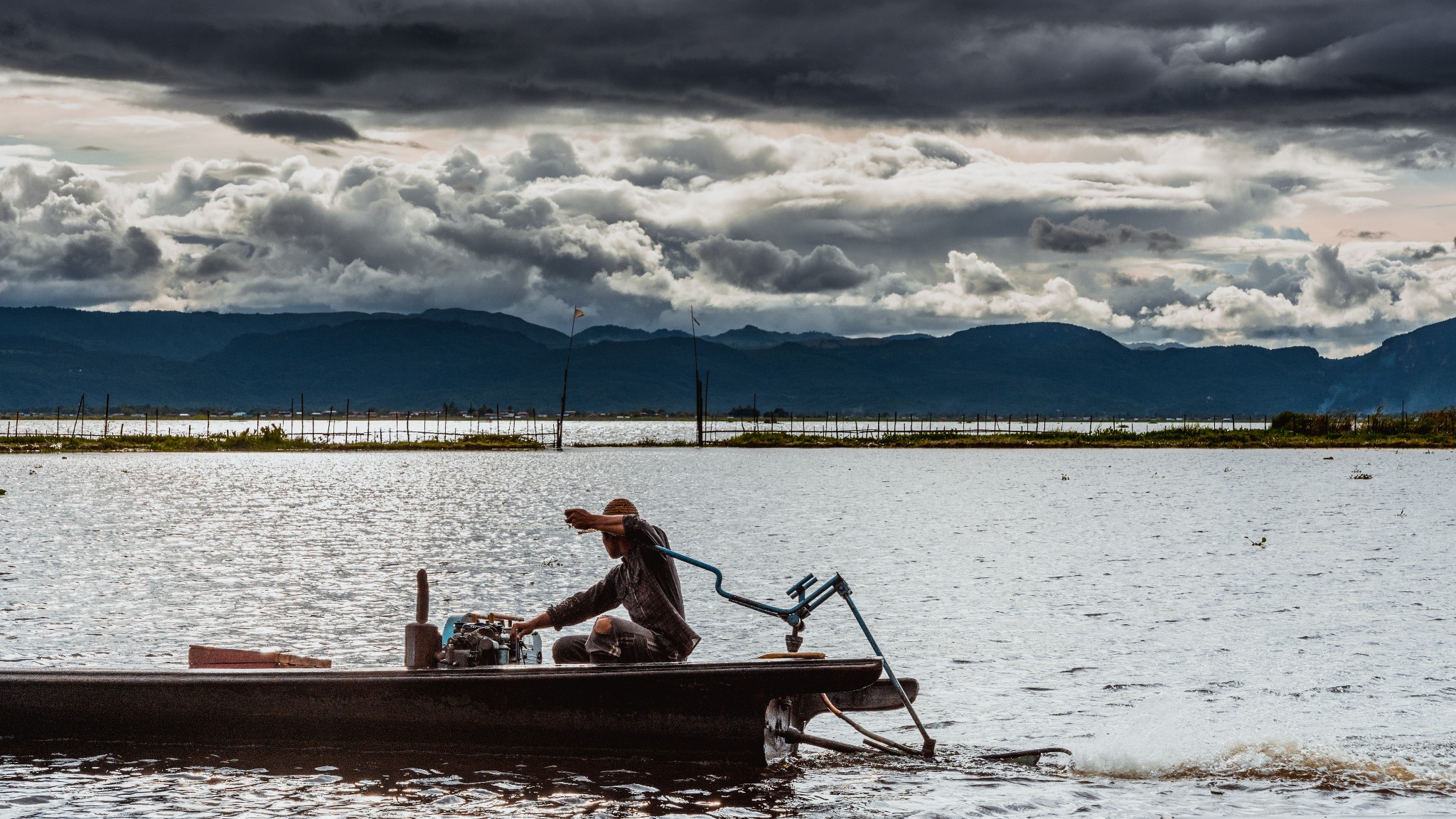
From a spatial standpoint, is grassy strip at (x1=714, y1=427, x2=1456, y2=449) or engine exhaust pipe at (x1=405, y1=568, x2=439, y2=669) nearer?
engine exhaust pipe at (x1=405, y1=568, x2=439, y2=669)

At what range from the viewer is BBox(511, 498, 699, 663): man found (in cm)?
1262

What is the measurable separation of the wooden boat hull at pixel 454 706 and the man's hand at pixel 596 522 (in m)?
1.57

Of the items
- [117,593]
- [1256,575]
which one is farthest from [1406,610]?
[117,593]

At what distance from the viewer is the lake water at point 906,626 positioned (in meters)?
13.1

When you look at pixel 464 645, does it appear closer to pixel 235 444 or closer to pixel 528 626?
pixel 528 626

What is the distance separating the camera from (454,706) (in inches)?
538

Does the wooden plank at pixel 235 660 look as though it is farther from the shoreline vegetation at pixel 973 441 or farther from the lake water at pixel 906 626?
the shoreline vegetation at pixel 973 441

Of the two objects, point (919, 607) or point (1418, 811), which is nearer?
point (1418, 811)

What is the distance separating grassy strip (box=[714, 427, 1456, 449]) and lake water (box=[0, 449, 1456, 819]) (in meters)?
79.1

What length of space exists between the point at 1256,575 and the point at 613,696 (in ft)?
82.6

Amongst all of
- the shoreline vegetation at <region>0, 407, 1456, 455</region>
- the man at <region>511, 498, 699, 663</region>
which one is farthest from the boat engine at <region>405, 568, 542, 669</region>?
the shoreline vegetation at <region>0, 407, 1456, 455</region>

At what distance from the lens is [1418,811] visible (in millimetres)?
12352

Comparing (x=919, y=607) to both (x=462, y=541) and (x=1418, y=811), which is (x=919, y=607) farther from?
(x=462, y=541)

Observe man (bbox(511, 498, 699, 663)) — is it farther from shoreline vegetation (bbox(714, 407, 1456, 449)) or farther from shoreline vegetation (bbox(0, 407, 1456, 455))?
shoreline vegetation (bbox(714, 407, 1456, 449))
